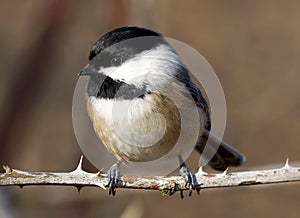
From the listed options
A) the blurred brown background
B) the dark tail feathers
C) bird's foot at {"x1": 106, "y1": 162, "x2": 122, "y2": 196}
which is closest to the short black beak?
the blurred brown background

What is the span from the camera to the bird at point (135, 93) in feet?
10.3

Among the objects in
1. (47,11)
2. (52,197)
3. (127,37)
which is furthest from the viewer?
(52,197)

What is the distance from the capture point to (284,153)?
6008 millimetres

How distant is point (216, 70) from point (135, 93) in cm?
350

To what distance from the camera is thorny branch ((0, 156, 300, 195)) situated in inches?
96.3

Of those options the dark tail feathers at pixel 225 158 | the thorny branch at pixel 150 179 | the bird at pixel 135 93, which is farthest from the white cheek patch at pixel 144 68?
the dark tail feathers at pixel 225 158

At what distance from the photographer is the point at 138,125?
3148 mm

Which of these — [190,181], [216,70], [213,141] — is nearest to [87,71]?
[190,181]

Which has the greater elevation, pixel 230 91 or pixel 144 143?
pixel 230 91

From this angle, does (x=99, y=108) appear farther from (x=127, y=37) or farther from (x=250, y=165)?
(x=250, y=165)

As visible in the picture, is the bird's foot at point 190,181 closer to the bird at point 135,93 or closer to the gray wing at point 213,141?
the bird at point 135,93

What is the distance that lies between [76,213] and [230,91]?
3.25 metres

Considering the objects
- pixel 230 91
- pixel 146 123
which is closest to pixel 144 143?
pixel 146 123

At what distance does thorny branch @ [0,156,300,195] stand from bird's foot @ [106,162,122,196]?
0.73ft
